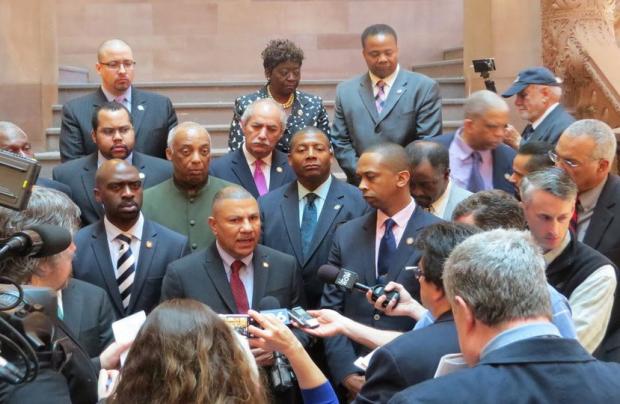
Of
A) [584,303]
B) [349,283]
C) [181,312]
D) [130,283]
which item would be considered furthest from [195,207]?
[181,312]

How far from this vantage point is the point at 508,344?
10.6 feet

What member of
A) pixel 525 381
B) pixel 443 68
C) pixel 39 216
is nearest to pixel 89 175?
pixel 39 216

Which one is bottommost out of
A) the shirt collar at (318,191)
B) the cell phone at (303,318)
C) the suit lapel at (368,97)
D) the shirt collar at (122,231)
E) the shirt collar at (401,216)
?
the cell phone at (303,318)

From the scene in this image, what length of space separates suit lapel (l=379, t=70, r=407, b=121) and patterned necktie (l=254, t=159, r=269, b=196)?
3.30 ft

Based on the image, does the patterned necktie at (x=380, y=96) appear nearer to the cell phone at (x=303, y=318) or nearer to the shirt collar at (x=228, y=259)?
the shirt collar at (x=228, y=259)

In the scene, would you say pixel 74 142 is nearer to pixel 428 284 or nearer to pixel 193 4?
pixel 428 284

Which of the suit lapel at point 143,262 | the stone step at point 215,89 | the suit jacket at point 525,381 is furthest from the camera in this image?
the stone step at point 215,89

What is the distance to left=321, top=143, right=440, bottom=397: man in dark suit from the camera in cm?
625

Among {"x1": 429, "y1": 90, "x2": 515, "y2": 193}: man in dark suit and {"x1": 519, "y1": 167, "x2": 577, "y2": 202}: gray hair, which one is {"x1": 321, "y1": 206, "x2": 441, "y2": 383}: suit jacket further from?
{"x1": 429, "y1": 90, "x2": 515, "y2": 193}: man in dark suit

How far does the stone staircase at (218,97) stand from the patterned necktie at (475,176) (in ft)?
9.84

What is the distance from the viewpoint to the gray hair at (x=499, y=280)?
3.27 metres

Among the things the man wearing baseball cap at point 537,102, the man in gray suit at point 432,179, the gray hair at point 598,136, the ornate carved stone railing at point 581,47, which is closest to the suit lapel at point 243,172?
the man in gray suit at point 432,179

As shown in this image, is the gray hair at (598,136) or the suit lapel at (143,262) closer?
the gray hair at (598,136)

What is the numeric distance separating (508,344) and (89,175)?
4.88 meters
